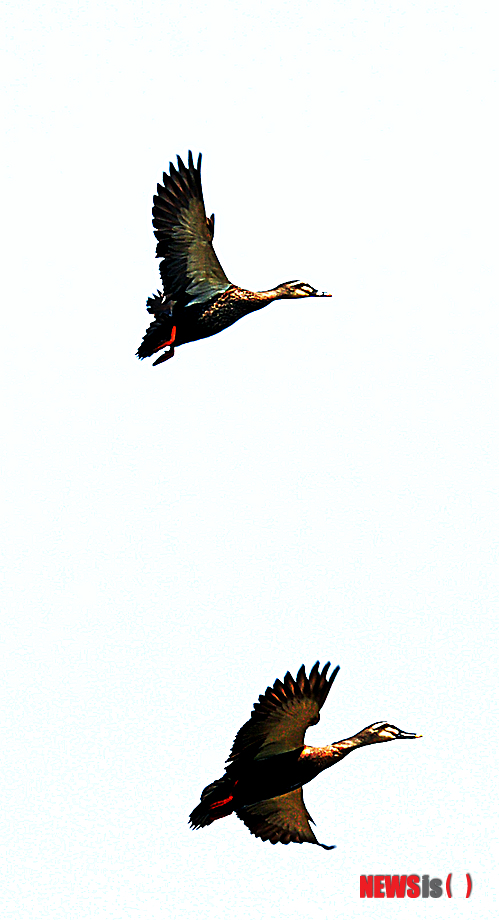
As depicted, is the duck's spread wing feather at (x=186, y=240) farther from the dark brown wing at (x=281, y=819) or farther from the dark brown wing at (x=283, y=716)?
the dark brown wing at (x=281, y=819)

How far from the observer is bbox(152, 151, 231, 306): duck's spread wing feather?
3575cm

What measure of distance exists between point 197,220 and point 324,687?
791cm

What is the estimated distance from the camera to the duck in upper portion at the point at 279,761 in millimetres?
32375

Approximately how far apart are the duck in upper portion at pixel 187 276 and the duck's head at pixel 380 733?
21.7 feet

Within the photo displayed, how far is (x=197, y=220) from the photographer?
117ft

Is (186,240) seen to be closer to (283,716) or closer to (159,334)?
(159,334)

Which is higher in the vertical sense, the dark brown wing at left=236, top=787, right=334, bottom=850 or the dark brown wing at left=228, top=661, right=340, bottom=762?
the dark brown wing at left=228, top=661, right=340, bottom=762

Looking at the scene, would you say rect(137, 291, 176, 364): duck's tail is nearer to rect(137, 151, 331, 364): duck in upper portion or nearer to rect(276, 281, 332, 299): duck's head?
rect(137, 151, 331, 364): duck in upper portion

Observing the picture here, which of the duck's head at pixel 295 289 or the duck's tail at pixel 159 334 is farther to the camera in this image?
the duck's head at pixel 295 289

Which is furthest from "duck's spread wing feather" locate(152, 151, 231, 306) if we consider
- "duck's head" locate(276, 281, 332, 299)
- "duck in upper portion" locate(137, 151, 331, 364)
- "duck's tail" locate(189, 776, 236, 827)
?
"duck's tail" locate(189, 776, 236, 827)

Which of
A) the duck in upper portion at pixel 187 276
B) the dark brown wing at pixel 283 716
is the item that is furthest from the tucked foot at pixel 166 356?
the dark brown wing at pixel 283 716

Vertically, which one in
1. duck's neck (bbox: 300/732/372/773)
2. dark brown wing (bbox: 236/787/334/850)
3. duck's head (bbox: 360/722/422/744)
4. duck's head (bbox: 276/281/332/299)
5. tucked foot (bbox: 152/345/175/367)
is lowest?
dark brown wing (bbox: 236/787/334/850)

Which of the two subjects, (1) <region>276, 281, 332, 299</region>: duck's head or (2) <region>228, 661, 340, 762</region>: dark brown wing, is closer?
(2) <region>228, 661, 340, 762</region>: dark brown wing

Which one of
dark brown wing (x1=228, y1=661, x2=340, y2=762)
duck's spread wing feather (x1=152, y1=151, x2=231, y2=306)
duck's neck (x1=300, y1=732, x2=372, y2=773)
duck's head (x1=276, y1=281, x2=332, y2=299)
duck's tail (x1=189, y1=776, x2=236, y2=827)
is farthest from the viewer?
duck's head (x1=276, y1=281, x2=332, y2=299)
